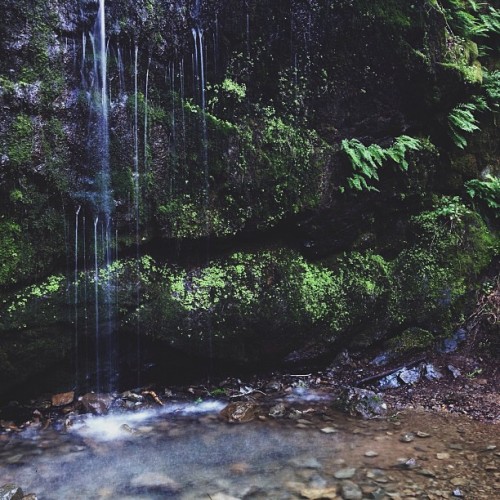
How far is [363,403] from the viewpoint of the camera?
5.58 metres

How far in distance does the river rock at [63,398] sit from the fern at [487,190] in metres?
6.18

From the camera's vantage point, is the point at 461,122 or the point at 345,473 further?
the point at 461,122

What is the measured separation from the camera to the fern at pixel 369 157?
6.33m

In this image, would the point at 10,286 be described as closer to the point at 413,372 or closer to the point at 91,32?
the point at 91,32

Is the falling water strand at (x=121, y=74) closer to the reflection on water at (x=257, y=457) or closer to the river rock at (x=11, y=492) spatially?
the reflection on water at (x=257, y=457)

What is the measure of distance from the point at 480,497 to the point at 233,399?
9.76ft

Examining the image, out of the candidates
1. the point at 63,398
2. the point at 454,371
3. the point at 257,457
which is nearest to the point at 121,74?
the point at 63,398

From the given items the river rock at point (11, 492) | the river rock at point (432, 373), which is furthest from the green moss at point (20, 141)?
the river rock at point (432, 373)

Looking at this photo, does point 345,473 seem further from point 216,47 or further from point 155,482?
point 216,47

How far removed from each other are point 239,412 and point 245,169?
289 cm

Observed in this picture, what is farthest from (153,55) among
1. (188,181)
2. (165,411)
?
(165,411)

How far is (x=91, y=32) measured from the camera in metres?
5.33

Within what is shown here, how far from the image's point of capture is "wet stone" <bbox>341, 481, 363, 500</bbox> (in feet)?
12.6

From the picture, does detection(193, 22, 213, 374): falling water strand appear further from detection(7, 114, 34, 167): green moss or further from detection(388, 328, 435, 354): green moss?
detection(388, 328, 435, 354): green moss
